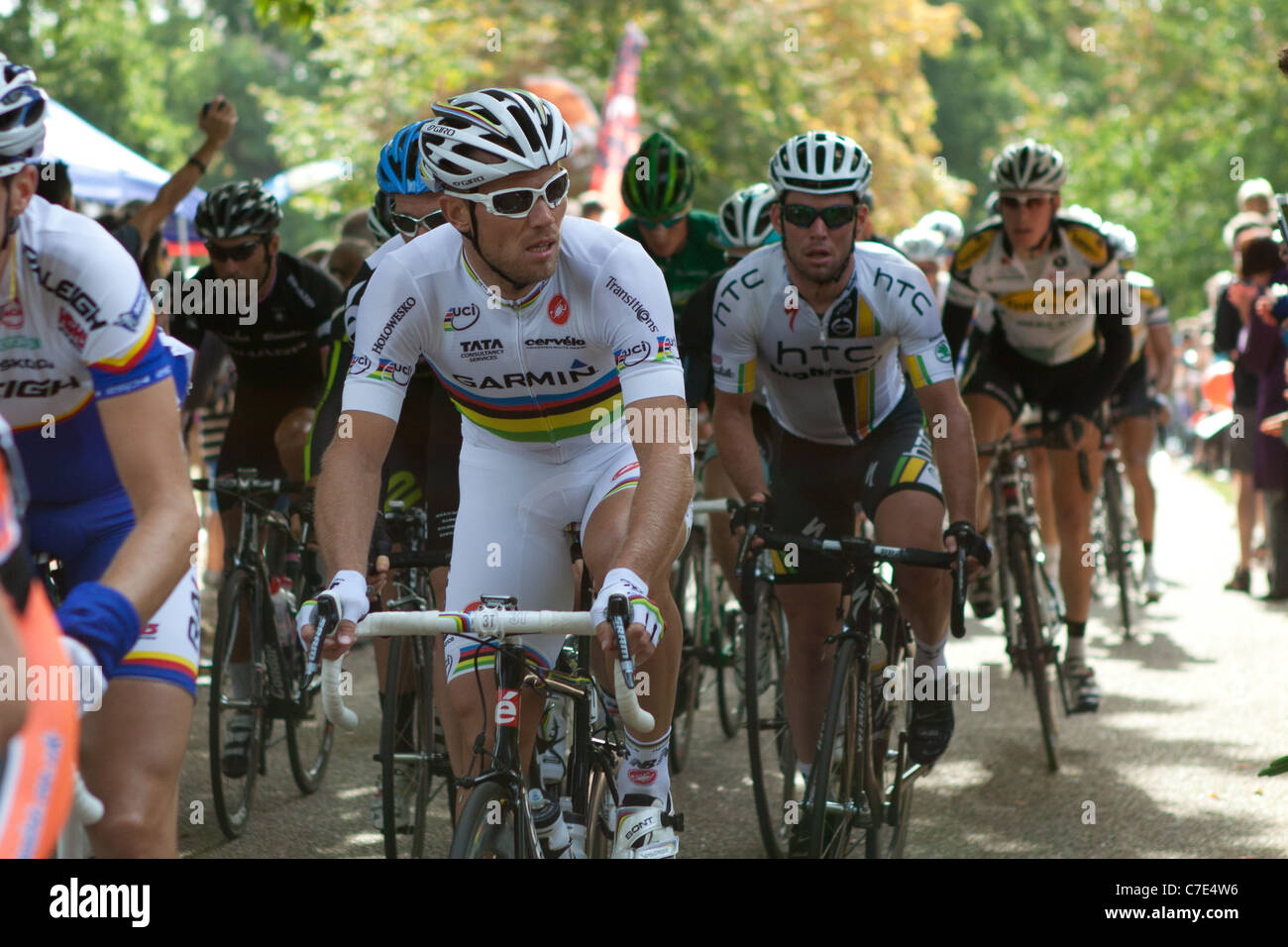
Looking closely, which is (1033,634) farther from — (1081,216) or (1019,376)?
(1081,216)

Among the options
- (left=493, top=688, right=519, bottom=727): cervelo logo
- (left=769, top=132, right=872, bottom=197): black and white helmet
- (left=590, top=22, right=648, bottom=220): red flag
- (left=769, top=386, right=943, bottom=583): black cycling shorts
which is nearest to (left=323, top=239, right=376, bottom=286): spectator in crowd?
(left=769, top=386, right=943, bottom=583): black cycling shorts

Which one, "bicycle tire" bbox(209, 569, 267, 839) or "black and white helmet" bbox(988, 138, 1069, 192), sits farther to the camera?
"black and white helmet" bbox(988, 138, 1069, 192)

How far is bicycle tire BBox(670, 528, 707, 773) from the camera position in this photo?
6.89 m

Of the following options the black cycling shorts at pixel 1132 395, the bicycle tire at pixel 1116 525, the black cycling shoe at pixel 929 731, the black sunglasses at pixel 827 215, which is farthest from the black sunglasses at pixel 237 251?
the bicycle tire at pixel 1116 525

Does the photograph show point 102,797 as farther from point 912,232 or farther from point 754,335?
point 912,232

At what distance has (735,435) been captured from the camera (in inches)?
213

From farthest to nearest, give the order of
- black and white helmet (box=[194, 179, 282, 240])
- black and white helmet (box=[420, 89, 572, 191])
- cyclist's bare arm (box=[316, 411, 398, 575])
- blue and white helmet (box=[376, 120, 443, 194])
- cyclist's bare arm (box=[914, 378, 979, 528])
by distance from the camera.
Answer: black and white helmet (box=[194, 179, 282, 240]) < blue and white helmet (box=[376, 120, 443, 194]) < cyclist's bare arm (box=[914, 378, 979, 528]) < black and white helmet (box=[420, 89, 572, 191]) < cyclist's bare arm (box=[316, 411, 398, 575])

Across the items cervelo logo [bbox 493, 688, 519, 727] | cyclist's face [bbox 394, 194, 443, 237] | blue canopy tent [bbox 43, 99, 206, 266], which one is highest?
blue canopy tent [bbox 43, 99, 206, 266]

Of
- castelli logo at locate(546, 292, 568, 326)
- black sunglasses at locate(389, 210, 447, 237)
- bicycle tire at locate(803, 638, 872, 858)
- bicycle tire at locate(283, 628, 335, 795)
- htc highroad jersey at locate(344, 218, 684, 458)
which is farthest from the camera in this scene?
bicycle tire at locate(283, 628, 335, 795)

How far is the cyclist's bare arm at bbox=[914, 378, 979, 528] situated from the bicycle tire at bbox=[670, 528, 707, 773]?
189 centimetres

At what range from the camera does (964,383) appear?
7.94 metres

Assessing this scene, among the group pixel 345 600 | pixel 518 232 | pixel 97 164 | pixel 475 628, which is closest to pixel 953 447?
pixel 518 232

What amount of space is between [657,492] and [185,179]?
4.58 metres

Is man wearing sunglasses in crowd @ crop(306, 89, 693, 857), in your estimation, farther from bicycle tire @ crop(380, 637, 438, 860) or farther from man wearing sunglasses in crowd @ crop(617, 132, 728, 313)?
man wearing sunglasses in crowd @ crop(617, 132, 728, 313)
